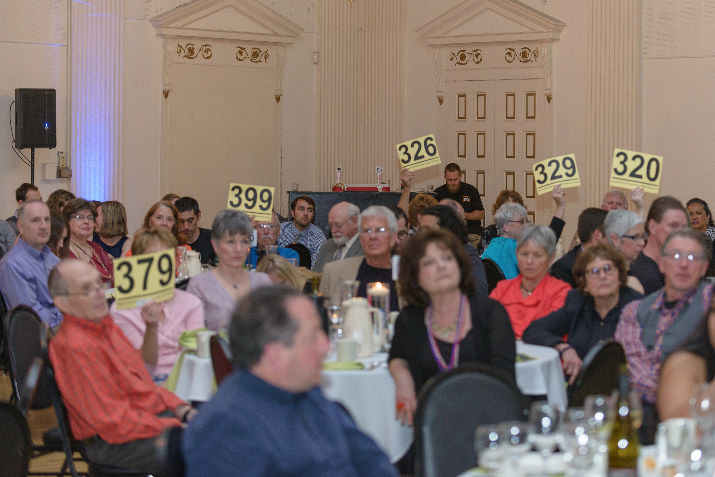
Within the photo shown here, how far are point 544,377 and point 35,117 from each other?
8.09m

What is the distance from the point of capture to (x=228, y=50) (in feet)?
39.2

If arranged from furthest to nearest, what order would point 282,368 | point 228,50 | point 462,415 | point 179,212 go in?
point 228,50 < point 179,212 < point 462,415 < point 282,368

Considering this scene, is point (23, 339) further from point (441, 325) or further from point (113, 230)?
point (113, 230)

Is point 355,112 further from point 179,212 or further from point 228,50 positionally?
point 179,212

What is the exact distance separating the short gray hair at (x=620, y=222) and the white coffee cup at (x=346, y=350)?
7.71 ft

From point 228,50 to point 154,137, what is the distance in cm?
145

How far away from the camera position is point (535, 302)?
5160 millimetres

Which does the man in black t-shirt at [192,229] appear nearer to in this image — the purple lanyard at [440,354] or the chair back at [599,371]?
the purple lanyard at [440,354]

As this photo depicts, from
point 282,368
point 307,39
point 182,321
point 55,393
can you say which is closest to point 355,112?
point 307,39

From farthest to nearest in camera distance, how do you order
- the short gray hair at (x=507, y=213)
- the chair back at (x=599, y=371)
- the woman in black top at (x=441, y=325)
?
1. the short gray hair at (x=507, y=213)
2. the woman in black top at (x=441, y=325)
3. the chair back at (x=599, y=371)

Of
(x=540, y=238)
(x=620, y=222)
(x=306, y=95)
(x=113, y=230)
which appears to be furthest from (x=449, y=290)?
(x=306, y=95)

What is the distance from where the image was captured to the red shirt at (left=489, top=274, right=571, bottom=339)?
16.8 feet

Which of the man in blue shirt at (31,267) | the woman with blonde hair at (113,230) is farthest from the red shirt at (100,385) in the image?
the woman with blonde hair at (113,230)

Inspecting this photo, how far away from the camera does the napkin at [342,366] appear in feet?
13.1
